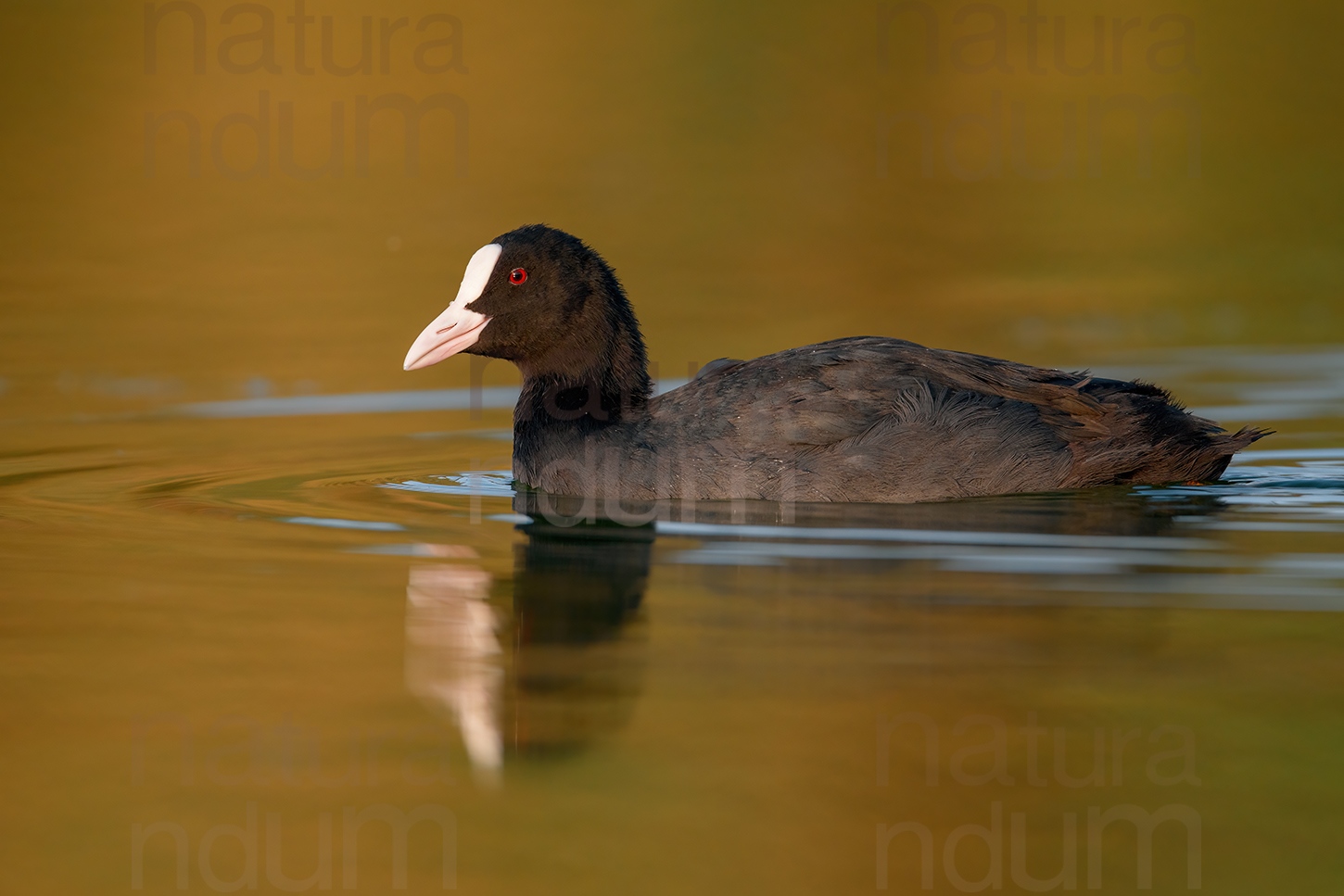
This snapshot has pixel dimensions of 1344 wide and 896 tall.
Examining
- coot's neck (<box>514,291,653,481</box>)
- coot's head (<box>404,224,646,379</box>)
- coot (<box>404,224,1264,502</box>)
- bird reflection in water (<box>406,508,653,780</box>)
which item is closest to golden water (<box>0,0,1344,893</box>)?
bird reflection in water (<box>406,508,653,780</box>)

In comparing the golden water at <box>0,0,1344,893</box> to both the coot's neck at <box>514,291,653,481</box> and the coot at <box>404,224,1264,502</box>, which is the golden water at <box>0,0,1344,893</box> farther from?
the coot's neck at <box>514,291,653,481</box>

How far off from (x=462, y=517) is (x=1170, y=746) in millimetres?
3282

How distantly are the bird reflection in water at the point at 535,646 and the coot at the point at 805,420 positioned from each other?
665 millimetres

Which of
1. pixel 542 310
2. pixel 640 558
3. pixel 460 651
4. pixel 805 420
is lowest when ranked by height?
pixel 460 651

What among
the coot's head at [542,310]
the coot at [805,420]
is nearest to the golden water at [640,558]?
the coot at [805,420]

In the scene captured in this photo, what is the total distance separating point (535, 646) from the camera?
4.79 metres

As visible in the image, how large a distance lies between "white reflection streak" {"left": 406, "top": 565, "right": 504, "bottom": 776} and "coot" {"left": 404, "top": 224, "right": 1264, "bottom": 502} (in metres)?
1.27

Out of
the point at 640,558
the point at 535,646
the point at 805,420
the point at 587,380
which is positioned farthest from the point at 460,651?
the point at 587,380

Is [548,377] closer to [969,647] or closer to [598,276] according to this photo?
[598,276]

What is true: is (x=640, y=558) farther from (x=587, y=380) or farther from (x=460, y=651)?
(x=587, y=380)

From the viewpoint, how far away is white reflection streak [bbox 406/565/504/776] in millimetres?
4145

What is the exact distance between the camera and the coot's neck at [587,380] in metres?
7.04

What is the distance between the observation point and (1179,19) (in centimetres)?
1777

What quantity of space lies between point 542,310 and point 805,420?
49.9 inches
